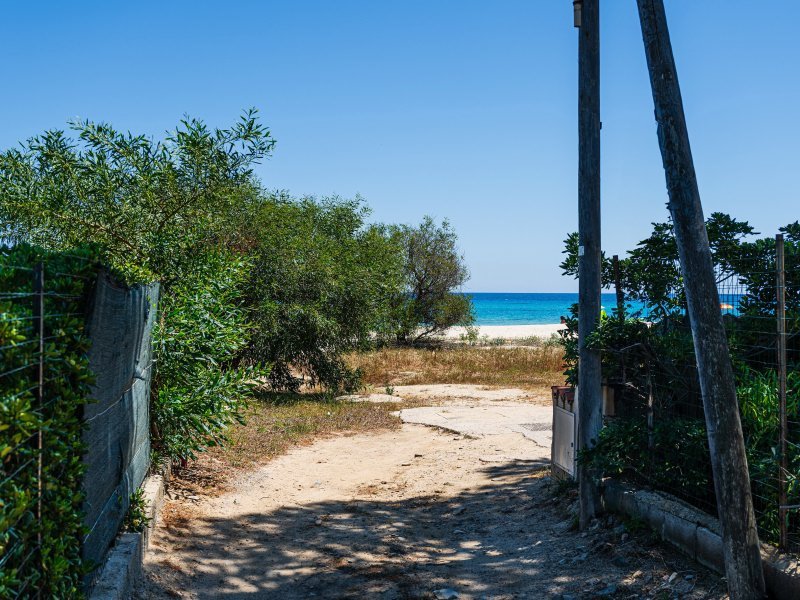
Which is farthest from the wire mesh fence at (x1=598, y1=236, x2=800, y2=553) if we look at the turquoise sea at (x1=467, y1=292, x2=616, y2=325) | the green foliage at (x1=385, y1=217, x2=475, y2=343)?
the turquoise sea at (x1=467, y1=292, x2=616, y2=325)

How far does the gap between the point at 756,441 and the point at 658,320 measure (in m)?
1.78

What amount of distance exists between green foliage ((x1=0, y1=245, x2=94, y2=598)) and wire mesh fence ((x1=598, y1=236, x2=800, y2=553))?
4.17 metres

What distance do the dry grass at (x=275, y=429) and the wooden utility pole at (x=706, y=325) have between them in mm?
4460

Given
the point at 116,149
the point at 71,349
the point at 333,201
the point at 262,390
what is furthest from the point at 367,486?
the point at 333,201

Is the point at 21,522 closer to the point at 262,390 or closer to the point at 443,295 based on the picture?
the point at 262,390

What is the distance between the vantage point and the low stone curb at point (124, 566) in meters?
4.36

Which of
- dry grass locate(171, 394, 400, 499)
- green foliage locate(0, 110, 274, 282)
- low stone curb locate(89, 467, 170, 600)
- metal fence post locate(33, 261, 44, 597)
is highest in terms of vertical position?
green foliage locate(0, 110, 274, 282)

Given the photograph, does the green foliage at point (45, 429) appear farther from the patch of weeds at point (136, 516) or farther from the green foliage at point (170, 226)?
the green foliage at point (170, 226)

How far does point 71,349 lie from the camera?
3855mm

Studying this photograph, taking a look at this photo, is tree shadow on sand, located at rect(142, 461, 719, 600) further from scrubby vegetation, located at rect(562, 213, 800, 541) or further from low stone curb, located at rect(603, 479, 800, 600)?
scrubby vegetation, located at rect(562, 213, 800, 541)

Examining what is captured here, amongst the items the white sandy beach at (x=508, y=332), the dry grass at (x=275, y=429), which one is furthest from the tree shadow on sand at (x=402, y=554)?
the white sandy beach at (x=508, y=332)

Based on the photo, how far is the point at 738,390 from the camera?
518 centimetres

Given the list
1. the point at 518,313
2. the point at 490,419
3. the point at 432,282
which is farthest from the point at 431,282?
the point at 518,313

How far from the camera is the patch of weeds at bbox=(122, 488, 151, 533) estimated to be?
18.4 feet
